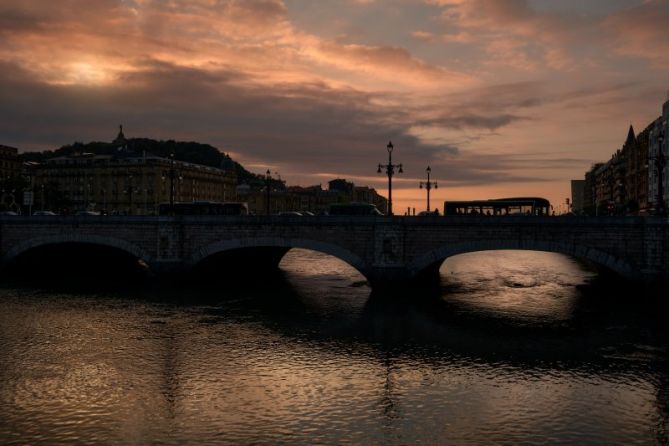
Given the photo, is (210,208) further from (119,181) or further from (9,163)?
(119,181)

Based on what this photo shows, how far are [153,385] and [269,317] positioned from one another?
53.2 feet

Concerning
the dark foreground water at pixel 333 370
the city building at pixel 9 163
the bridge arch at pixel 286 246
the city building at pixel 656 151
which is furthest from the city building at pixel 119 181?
the city building at pixel 656 151

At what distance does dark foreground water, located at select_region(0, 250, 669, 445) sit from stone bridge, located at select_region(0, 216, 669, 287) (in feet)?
12.6

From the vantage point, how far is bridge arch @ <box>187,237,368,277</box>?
51406mm

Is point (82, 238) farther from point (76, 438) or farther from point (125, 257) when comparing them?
point (76, 438)

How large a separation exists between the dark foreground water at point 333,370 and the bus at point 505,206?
1480 cm

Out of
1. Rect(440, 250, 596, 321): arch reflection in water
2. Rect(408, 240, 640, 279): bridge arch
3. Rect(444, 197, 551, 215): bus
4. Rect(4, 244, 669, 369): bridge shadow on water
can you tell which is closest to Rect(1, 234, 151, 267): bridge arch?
Rect(4, 244, 669, 369): bridge shadow on water

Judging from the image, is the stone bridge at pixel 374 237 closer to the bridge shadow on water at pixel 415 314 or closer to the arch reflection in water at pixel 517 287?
the bridge shadow on water at pixel 415 314

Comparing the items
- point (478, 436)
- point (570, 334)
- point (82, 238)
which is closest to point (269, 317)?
point (570, 334)

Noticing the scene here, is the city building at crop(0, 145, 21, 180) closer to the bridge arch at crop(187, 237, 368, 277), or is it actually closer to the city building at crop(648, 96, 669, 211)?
the bridge arch at crop(187, 237, 368, 277)

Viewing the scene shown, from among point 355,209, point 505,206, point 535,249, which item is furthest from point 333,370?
point 355,209

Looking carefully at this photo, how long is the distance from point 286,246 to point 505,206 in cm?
2523

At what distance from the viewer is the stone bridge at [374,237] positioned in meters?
45.0

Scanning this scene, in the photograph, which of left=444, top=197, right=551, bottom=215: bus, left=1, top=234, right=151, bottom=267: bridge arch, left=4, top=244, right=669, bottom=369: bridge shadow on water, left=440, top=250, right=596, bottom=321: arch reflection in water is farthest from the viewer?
left=444, top=197, right=551, bottom=215: bus
